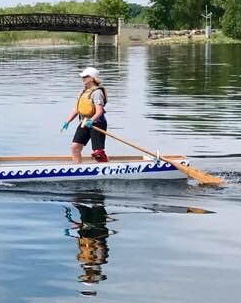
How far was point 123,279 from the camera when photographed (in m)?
9.13

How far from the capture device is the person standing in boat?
46.8 ft

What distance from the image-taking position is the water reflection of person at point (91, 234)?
9.38 meters

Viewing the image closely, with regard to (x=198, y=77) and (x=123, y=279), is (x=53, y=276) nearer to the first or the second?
(x=123, y=279)

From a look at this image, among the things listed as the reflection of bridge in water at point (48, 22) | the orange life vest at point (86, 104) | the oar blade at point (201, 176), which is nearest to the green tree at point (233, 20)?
the reflection of bridge in water at point (48, 22)

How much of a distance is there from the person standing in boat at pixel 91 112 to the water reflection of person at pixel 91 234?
4.81 ft

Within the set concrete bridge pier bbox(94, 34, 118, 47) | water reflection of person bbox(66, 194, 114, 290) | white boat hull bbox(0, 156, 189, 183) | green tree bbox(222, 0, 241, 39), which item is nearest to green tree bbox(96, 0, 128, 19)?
concrete bridge pier bbox(94, 34, 118, 47)

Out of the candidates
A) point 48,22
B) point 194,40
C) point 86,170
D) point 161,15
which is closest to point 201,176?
point 86,170

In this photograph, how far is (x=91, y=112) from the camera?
14.6 meters

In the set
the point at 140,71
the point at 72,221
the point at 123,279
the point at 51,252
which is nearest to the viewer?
the point at 123,279

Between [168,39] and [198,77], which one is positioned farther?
[168,39]

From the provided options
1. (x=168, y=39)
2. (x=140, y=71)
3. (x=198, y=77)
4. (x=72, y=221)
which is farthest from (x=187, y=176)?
(x=168, y=39)

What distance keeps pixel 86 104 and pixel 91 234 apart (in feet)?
13.4

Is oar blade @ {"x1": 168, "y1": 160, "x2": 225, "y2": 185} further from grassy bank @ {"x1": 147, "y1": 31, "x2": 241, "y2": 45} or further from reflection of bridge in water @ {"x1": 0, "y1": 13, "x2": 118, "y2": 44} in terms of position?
reflection of bridge in water @ {"x1": 0, "y1": 13, "x2": 118, "y2": 44}

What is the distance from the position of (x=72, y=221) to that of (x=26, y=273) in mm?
2510
